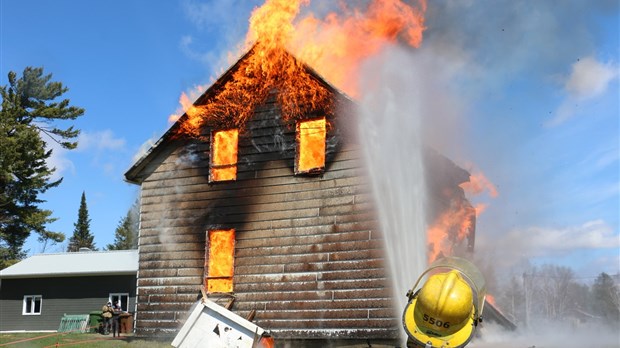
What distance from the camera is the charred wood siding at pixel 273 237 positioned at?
1607 cm

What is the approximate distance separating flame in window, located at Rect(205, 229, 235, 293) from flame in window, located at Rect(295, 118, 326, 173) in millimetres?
3092

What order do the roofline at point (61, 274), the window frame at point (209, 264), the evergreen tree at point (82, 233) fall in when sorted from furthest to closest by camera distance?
the evergreen tree at point (82, 233) → the roofline at point (61, 274) → the window frame at point (209, 264)

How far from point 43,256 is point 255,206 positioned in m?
27.8

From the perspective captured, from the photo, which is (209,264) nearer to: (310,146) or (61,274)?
(310,146)

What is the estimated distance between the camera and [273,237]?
17422mm

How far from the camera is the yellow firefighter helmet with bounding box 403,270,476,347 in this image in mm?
7090

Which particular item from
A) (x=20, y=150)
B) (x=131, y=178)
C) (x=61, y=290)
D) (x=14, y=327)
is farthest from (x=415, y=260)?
(x=20, y=150)

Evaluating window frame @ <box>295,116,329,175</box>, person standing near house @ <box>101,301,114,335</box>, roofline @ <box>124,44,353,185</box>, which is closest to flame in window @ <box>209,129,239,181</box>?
roofline @ <box>124,44,353,185</box>

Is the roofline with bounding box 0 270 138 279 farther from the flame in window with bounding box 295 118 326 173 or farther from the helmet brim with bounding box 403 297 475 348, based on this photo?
the helmet brim with bounding box 403 297 475 348

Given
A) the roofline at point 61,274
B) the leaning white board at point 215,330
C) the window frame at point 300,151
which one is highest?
the window frame at point 300,151

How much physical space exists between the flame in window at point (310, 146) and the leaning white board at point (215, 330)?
19.9 feet

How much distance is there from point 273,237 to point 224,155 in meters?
3.30

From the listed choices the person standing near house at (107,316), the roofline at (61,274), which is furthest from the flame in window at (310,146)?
the roofline at (61,274)

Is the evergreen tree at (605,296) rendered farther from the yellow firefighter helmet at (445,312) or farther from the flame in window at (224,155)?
the yellow firefighter helmet at (445,312)
